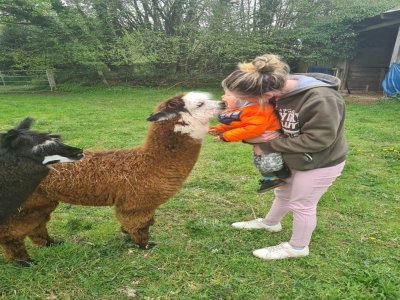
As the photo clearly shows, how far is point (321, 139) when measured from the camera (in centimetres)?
225

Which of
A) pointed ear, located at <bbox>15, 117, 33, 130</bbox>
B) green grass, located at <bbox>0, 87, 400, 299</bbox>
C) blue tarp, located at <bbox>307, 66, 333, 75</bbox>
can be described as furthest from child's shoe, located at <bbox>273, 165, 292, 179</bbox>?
blue tarp, located at <bbox>307, 66, 333, 75</bbox>

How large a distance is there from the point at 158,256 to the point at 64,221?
1.32 m

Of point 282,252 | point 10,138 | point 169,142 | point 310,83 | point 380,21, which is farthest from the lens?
point 380,21

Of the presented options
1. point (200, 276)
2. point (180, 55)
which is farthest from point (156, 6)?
point (200, 276)

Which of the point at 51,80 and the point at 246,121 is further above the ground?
the point at 246,121

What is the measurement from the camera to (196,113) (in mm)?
2459

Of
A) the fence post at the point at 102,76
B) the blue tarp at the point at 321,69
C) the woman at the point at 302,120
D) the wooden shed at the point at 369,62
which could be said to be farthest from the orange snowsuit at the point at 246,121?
the wooden shed at the point at 369,62

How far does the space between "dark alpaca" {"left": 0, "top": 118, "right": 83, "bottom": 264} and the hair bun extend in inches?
58.0

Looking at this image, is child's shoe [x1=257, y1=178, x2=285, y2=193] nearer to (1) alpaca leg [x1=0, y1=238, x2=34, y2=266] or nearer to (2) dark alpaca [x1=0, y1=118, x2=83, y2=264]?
(2) dark alpaca [x1=0, y1=118, x2=83, y2=264]

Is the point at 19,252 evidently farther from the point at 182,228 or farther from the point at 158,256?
the point at 182,228

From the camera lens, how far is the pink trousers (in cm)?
249

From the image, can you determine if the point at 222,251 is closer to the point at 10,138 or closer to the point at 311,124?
the point at 311,124

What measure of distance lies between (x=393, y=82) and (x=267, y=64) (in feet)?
42.4

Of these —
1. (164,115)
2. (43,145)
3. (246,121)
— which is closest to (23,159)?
(43,145)
